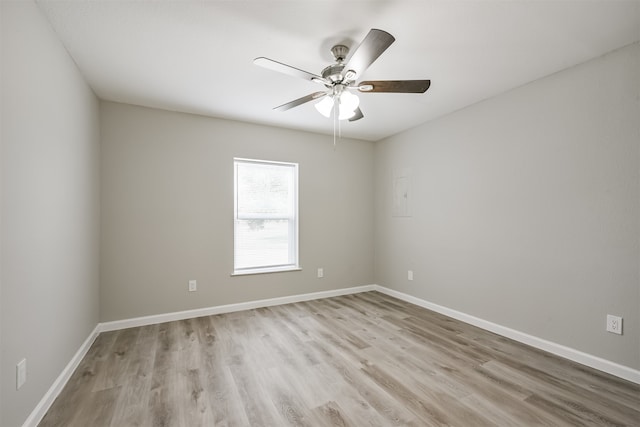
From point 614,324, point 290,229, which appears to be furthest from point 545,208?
point 290,229

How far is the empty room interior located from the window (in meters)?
0.03

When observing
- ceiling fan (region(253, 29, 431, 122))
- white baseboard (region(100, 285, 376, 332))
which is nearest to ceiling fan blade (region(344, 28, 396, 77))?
ceiling fan (region(253, 29, 431, 122))

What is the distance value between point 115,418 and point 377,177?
163 inches

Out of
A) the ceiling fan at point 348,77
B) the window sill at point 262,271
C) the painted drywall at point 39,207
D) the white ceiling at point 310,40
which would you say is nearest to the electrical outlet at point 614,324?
the white ceiling at point 310,40

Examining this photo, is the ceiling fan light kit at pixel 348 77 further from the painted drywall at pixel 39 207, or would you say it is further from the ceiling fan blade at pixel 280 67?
the painted drywall at pixel 39 207

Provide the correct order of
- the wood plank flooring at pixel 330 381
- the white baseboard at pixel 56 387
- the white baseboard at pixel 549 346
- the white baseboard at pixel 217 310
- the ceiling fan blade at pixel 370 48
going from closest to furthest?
the ceiling fan blade at pixel 370 48 → the white baseboard at pixel 56 387 → the wood plank flooring at pixel 330 381 → the white baseboard at pixel 549 346 → the white baseboard at pixel 217 310

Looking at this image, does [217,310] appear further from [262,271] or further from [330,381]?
[330,381]

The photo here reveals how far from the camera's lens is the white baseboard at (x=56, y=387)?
1.67 metres

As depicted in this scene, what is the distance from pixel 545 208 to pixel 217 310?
367 centimetres

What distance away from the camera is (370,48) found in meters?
1.69

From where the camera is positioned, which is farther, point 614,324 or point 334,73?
point 614,324

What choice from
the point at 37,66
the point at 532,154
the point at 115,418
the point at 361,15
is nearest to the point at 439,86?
the point at 532,154

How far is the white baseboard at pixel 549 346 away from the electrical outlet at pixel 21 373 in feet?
12.2

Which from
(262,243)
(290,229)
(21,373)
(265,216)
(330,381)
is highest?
(265,216)
